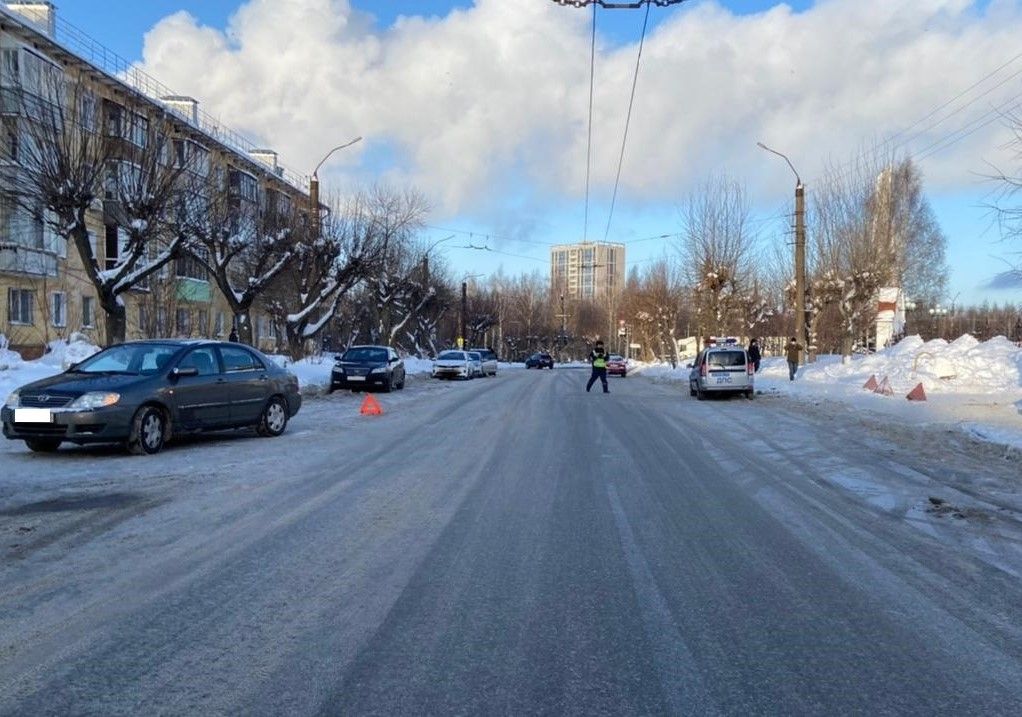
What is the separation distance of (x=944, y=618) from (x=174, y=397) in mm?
9593

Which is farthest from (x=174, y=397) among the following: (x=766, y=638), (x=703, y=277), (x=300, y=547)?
(x=703, y=277)

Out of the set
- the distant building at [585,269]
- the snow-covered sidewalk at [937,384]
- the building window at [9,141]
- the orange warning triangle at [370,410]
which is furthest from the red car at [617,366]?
the distant building at [585,269]

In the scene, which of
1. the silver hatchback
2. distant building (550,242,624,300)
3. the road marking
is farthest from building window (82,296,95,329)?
distant building (550,242,624,300)

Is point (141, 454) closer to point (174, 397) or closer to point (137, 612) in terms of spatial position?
point (174, 397)

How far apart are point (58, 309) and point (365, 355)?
15741mm

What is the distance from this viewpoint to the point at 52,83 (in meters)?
20.5

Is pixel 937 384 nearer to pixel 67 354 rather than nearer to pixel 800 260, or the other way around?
pixel 800 260

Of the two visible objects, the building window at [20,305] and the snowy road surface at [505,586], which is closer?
the snowy road surface at [505,586]

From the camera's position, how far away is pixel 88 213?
2661 cm

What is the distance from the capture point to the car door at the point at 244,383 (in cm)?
1250

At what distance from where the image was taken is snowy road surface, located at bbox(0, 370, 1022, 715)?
3.80 meters

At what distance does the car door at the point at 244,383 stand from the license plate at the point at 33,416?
8.67ft

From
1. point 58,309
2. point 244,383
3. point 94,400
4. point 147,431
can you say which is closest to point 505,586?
point 94,400

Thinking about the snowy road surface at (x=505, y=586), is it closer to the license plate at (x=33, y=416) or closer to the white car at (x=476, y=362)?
the license plate at (x=33, y=416)
